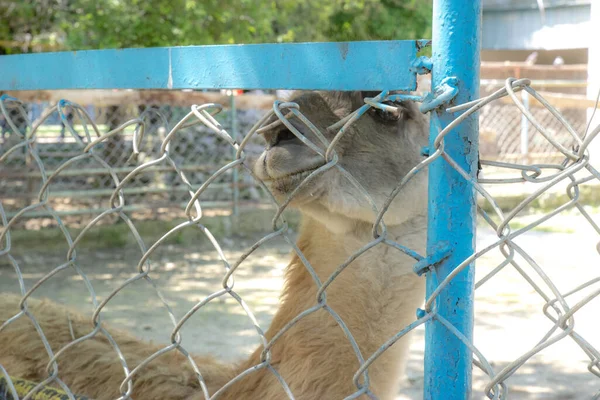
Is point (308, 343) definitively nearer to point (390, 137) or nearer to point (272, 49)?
point (390, 137)

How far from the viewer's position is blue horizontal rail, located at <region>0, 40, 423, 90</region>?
1.25m

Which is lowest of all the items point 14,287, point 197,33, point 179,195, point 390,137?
point 14,287

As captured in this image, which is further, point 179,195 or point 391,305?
point 179,195

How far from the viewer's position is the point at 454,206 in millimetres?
1151

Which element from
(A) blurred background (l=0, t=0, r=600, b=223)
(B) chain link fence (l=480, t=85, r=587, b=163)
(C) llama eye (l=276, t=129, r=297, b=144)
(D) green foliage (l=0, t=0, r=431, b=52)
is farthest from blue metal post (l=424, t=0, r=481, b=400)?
(B) chain link fence (l=480, t=85, r=587, b=163)

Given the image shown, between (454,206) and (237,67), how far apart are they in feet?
2.09

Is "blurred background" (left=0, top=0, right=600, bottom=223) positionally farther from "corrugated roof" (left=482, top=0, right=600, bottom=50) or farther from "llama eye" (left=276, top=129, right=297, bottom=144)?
"corrugated roof" (left=482, top=0, right=600, bottom=50)

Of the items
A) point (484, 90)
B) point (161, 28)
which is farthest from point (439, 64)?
point (484, 90)

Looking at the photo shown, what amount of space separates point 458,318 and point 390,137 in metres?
1.11

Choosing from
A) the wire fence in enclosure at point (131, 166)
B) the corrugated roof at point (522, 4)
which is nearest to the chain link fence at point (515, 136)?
the wire fence in enclosure at point (131, 166)

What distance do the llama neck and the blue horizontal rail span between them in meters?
0.84

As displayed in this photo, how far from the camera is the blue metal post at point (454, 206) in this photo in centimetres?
112

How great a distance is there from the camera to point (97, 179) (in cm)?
909

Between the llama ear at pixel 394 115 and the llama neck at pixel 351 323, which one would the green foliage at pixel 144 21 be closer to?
the llama ear at pixel 394 115
